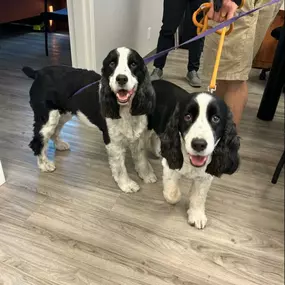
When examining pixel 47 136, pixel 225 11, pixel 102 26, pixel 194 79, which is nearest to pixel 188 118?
pixel 225 11

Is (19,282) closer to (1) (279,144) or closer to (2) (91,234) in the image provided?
(2) (91,234)

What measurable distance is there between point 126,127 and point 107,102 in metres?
0.19

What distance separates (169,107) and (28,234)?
3.30ft

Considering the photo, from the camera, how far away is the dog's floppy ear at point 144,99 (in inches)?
63.4

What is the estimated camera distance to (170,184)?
1.66 m

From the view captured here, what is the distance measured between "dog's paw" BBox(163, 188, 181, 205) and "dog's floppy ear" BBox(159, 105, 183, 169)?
240mm

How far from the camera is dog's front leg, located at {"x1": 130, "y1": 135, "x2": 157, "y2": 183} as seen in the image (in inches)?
76.3

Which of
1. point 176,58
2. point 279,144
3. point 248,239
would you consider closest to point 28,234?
point 248,239

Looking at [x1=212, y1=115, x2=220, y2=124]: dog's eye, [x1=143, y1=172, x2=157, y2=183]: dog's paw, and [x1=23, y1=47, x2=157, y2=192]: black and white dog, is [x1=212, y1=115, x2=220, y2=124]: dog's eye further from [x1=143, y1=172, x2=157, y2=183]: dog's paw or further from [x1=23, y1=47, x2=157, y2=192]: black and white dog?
[x1=143, y1=172, x2=157, y2=183]: dog's paw

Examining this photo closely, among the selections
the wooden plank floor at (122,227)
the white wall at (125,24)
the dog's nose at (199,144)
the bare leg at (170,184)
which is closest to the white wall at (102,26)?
the white wall at (125,24)

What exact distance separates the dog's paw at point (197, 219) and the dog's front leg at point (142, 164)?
1.28 feet

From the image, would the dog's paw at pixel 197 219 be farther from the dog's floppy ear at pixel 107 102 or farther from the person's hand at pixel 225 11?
the person's hand at pixel 225 11

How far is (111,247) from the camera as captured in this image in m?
1.56

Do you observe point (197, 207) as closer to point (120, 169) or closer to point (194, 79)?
point (120, 169)
